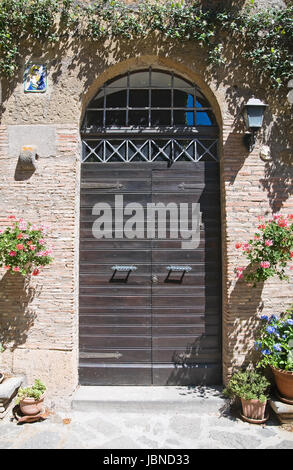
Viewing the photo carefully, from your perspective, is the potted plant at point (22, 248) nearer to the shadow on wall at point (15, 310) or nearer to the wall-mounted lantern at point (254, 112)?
the shadow on wall at point (15, 310)

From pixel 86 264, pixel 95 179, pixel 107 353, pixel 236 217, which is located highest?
pixel 95 179

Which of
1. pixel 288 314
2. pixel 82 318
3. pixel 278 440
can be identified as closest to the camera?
pixel 278 440

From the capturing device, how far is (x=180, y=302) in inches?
175

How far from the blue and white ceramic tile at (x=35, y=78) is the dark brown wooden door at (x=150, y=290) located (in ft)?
3.69

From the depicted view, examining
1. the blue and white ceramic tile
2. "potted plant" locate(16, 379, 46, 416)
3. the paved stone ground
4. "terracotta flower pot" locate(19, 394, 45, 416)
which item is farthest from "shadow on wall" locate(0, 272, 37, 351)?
the blue and white ceramic tile

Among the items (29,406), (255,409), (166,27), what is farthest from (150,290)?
(166,27)

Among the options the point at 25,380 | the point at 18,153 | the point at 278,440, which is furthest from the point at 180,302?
the point at 18,153

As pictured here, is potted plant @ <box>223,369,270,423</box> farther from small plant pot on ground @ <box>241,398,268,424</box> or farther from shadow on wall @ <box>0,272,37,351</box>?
shadow on wall @ <box>0,272,37,351</box>

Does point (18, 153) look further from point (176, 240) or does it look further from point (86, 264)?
point (176, 240)

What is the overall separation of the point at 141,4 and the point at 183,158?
197cm

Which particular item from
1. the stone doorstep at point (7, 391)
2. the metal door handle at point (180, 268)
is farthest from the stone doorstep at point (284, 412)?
the stone doorstep at point (7, 391)

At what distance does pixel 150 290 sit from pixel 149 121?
2.23 meters

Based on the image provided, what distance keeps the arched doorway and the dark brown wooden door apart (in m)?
0.01

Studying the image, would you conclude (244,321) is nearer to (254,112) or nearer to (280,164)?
(280,164)
